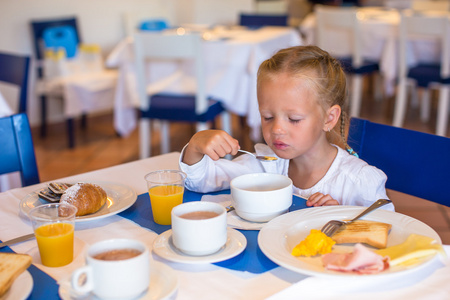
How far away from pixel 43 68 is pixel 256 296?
3593 millimetres

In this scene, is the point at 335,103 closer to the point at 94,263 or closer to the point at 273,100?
the point at 273,100

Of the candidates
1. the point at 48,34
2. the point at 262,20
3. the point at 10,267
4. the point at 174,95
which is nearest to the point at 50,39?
the point at 48,34

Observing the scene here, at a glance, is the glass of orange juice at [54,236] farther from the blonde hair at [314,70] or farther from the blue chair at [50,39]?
the blue chair at [50,39]

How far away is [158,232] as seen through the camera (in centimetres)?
95

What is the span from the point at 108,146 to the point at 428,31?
2.31m

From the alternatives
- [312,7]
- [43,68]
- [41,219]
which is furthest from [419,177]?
[312,7]

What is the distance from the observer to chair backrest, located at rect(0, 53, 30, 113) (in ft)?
7.94

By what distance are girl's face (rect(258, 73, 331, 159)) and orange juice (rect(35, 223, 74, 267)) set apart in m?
0.55

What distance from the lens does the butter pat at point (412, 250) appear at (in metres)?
0.75

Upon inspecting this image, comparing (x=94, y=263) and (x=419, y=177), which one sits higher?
A: (x=94, y=263)

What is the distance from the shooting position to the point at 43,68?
12.9 ft

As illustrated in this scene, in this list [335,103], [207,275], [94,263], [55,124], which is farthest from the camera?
[55,124]

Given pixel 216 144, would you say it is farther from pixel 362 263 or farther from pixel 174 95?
pixel 174 95

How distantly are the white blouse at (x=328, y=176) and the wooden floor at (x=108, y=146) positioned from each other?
53.0 inches
